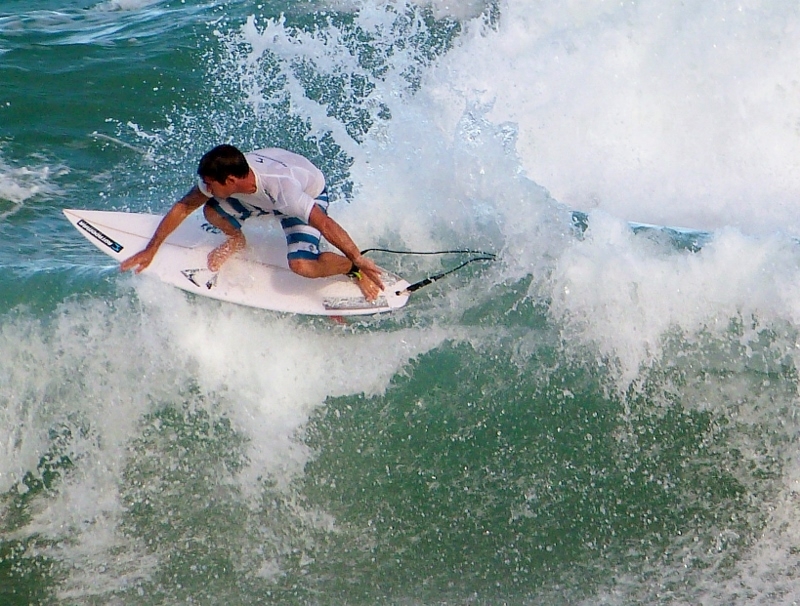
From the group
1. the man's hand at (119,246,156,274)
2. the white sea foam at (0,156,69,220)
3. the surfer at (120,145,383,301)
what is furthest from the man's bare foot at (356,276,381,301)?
the white sea foam at (0,156,69,220)

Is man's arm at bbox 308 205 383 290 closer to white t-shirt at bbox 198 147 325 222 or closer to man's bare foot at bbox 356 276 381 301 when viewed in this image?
white t-shirt at bbox 198 147 325 222

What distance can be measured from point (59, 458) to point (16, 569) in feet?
1.86

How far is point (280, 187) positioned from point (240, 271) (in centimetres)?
73

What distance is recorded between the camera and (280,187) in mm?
4656

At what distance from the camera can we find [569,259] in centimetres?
522

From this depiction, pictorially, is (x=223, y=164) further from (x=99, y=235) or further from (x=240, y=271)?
(x=99, y=235)

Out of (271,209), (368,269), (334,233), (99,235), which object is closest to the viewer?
(334,233)

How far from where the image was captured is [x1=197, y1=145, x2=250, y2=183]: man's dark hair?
441cm

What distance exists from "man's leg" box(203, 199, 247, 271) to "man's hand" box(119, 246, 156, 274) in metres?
0.34

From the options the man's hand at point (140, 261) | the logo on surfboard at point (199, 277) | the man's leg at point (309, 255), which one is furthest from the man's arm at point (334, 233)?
the man's hand at point (140, 261)

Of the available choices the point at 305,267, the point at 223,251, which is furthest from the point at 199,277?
the point at 305,267

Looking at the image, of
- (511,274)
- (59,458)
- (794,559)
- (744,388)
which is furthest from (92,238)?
(794,559)

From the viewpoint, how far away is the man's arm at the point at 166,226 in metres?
4.84

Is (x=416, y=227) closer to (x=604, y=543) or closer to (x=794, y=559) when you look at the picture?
(x=604, y=543)
